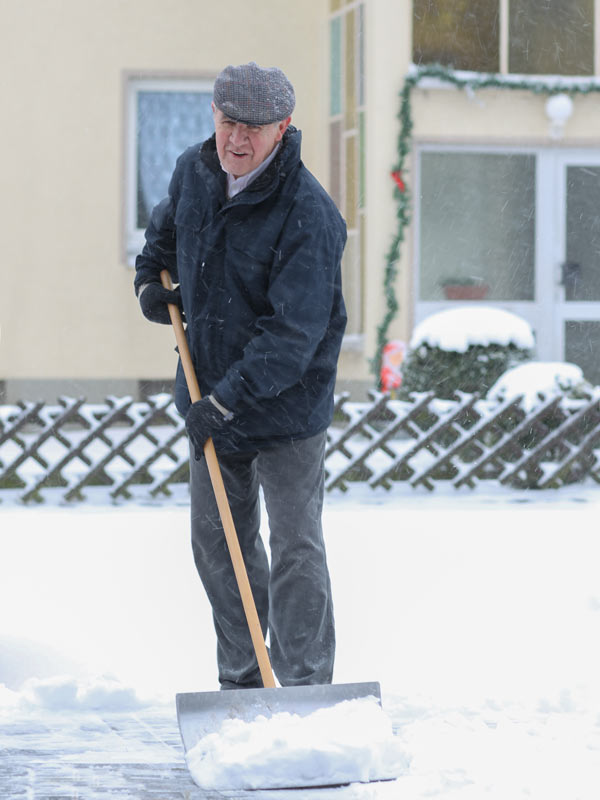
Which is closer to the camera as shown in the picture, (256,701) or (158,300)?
(256,701)

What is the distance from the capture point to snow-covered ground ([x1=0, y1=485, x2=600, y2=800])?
9.57ft

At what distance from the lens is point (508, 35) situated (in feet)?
33.6

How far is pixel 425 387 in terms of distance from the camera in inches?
322

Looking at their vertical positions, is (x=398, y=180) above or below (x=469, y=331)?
above

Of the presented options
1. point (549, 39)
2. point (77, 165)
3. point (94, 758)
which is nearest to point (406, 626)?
point (94, 758)

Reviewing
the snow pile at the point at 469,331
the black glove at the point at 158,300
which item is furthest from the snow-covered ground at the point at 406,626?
the snow pile at the point at 469,331

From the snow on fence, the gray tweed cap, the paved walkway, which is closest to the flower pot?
the snow on fence

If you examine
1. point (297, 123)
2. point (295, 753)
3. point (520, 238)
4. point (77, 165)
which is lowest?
point (295, 753)

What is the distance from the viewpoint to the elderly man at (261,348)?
290cm

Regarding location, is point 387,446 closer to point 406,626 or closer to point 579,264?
point 406,626

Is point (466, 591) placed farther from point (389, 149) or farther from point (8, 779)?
point (389, 149)

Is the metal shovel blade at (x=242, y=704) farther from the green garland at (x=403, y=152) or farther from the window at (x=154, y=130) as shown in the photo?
the window at (x=154, y=130)

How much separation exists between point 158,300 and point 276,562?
0.77 m

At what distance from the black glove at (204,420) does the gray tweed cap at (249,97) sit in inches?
26.4
